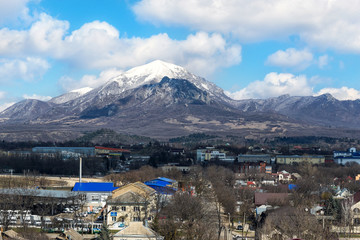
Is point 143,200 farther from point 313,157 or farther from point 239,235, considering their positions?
point 313,157

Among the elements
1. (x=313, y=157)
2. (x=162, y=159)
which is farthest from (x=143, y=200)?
(x=313, y=157)

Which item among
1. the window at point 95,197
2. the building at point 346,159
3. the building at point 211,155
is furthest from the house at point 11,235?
the building at point 346,159

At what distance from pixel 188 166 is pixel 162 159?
884 centimetres

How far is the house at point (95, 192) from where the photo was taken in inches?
2101

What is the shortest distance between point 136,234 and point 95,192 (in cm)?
2631

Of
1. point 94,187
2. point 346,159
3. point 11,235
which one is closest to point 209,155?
point 346,159

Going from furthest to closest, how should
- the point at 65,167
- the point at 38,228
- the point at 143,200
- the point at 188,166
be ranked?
the point at 188,166 < the point at 65,167 < the point at 143,200 < the point at 38,228

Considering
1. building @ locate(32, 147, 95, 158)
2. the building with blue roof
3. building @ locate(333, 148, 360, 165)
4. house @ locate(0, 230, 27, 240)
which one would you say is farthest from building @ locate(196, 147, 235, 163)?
house @ locate(0, 230, 27, 240)

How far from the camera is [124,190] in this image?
49.0 metres

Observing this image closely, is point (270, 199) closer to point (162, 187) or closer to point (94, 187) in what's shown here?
point (162, 187)

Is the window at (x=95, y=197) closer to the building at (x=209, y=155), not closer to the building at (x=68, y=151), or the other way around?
the building at (x=68, y=151)

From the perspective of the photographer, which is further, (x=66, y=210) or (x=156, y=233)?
(x=66, y=210)

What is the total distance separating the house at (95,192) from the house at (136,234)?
20196 millimetres

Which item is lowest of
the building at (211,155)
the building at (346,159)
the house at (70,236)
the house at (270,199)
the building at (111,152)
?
the house at (70,236)
